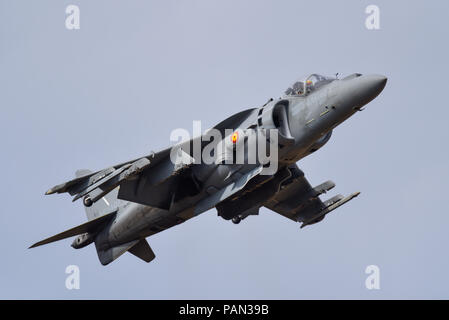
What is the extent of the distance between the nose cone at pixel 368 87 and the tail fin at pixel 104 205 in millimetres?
7864

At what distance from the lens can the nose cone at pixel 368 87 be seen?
21469mm

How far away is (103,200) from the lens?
86.6 ft

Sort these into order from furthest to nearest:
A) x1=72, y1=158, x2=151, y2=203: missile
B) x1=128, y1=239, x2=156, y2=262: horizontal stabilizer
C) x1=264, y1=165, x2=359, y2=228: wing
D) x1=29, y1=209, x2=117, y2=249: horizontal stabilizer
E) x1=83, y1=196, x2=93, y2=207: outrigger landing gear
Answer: x1=128, y1=239, x2=156, y2=262: horizontal stabilizer, x1=264, y1=165, x2=359, y2=228: wing, x1=29, y1=209, x2=117, y2=249: horizontal stabilizer, x1=72, y1=158, x2=151, y2=203: missile, x1=83, y1=196, x2=93, y2=207: outrigger landing gear

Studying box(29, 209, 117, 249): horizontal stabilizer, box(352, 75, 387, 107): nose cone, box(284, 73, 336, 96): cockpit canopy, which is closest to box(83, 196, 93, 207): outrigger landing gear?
box(29, 209, 117, 249): horizontal stabilizer

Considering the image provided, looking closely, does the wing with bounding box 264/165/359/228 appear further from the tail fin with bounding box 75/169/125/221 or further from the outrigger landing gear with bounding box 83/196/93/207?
the outrigger landing gear with bounding box 83/196/93/207

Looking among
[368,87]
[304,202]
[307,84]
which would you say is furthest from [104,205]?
[368,87]

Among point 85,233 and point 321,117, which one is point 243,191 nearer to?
point 321,117

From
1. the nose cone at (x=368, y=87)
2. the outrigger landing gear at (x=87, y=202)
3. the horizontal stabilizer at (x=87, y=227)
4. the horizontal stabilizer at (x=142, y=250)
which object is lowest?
the horizontal stabilizer at (x=142, y=250)

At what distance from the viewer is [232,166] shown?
2284 centimetres

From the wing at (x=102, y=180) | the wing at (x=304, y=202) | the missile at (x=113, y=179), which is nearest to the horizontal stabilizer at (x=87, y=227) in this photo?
the wing at (x=102, y=180)

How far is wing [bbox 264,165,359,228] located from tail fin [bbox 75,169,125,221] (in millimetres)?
4493

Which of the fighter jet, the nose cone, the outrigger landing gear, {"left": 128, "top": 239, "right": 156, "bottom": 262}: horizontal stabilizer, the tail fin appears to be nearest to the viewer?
the nose cone

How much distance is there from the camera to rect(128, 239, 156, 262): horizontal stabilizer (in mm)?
26531

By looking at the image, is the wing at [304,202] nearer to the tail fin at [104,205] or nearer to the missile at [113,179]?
the tail fin at [104,205]
